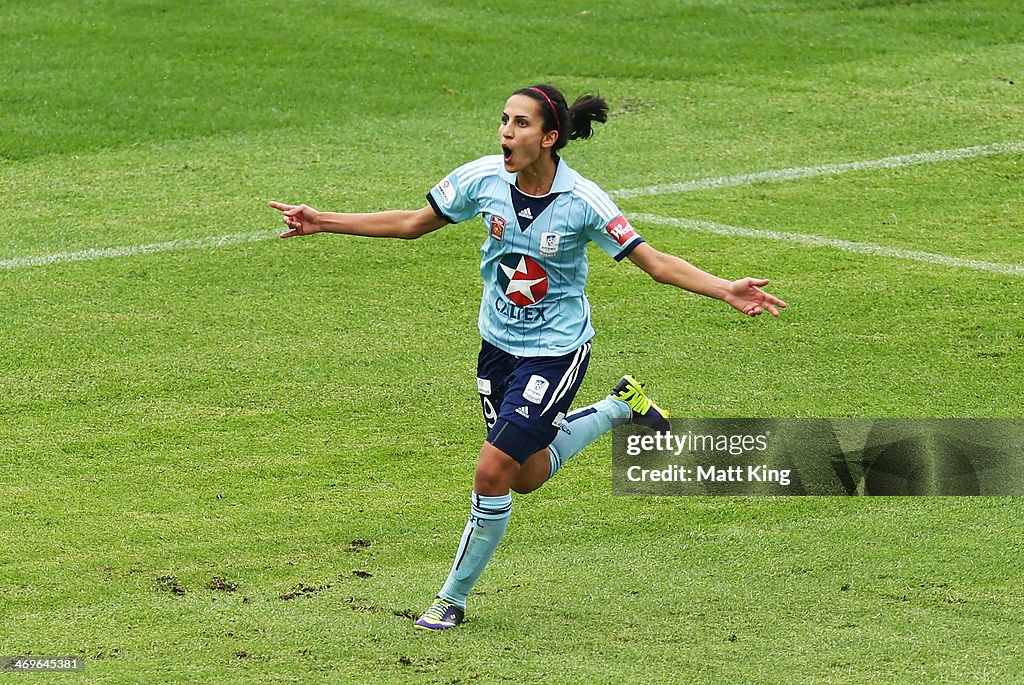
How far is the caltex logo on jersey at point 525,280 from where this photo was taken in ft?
20.9

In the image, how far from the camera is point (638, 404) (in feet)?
25.5

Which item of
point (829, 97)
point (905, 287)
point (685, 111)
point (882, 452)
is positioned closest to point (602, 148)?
point (685, 111)

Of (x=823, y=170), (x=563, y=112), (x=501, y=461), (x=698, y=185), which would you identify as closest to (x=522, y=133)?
Answer: (x=563, y=112)

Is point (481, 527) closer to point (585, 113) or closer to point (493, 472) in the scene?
point (493, 472)

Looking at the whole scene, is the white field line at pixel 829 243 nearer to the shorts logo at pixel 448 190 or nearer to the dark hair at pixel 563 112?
the dark hair at pixel 563 112

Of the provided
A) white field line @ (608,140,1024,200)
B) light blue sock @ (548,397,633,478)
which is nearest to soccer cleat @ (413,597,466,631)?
light blue sock @ (548,397,633,478)

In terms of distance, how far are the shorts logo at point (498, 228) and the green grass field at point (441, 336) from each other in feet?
5.12

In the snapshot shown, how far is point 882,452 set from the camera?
7953 mm

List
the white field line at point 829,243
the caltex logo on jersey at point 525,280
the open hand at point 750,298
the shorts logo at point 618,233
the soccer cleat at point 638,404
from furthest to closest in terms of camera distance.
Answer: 1. the white field line at point 829,243
2. the soccer cleat at point 638,404
3. the caltex logo on jersey at point 525,280
4. the shorts logo at point 618,233
5. the open hand at point 750,298

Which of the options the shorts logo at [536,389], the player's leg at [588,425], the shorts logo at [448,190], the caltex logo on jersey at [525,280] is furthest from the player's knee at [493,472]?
the shorts logo at [448,190]

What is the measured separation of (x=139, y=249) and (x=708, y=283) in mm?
5897

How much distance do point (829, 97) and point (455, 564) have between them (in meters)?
8.80

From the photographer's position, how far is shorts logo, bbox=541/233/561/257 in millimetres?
6262

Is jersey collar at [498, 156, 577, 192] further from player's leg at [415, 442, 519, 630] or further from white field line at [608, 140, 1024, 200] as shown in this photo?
white field line at [608, 140, 1024, 200]
